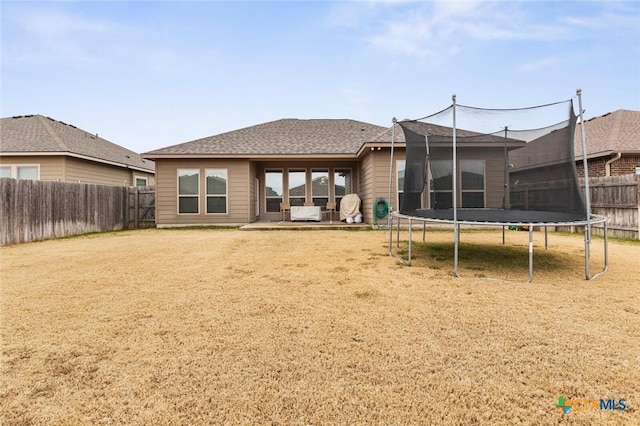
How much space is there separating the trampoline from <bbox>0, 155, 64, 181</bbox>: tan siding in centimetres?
1193

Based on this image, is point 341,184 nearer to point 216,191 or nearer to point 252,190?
point 252,190

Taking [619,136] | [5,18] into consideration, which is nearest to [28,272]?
[5,18]

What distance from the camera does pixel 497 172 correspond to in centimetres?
573

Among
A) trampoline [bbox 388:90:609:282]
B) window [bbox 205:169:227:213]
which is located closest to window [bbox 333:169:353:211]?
window [bbox 205:169:227:213]

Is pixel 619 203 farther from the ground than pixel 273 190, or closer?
closer

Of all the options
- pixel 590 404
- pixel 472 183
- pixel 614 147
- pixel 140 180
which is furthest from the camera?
pixel 140 180

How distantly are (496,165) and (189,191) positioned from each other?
916cm

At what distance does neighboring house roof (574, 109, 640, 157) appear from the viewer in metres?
9.81

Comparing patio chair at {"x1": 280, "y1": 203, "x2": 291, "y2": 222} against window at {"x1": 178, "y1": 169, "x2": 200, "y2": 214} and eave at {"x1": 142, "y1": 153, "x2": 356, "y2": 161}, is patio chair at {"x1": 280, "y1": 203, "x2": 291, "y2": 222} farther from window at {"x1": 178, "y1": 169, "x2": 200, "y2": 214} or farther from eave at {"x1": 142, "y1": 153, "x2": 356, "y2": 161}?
window at {"x1": 178, "y1": 169, "x2": 200, "y2": 214}

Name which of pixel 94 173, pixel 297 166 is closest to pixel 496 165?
pixel 297 166

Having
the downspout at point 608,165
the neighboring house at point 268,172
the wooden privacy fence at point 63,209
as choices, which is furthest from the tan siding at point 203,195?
the downspout at point 608,165

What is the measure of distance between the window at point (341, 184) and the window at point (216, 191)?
13.1ft

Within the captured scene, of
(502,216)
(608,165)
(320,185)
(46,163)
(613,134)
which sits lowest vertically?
(502,216)

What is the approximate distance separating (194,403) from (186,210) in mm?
10026
